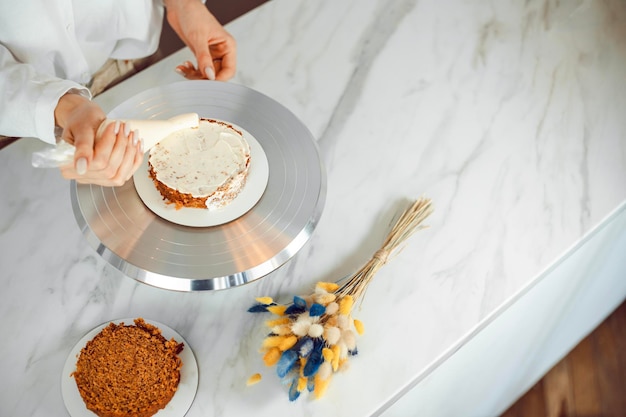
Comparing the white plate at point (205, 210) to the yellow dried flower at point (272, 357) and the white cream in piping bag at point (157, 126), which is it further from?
the yellow dried flower at point (272, 357)

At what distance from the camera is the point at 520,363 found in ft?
4.83

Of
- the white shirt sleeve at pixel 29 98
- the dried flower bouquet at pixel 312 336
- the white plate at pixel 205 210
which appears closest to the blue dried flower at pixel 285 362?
the dried flower bouquet at pixel 312 336

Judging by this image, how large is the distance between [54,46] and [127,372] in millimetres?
563

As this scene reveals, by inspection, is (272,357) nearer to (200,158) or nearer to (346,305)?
(346,305)

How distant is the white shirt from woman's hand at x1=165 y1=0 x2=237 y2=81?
0.08 metres

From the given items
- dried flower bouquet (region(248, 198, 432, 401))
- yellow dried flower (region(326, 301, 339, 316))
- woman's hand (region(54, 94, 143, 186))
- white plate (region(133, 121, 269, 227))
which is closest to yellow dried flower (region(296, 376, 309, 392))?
dried flower bouquet (region(248, 198, 432, 401))

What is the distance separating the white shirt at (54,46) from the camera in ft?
3.05

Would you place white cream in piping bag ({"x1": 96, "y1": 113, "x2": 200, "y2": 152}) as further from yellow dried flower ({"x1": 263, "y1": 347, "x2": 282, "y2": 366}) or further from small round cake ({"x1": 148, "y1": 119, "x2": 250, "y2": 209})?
yellow dried flower ({"x1": 263, "y1": 347, "x2": 282, "y2": 366})

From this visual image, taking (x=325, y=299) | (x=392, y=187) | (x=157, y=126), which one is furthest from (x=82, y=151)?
(x=392, y=187)

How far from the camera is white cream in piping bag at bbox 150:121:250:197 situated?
3.08ft

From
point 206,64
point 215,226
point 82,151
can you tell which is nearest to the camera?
point 82,151

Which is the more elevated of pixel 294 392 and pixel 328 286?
pixel 328 286

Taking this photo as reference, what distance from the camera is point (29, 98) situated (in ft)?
3.03

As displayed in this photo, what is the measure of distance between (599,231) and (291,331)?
65cm
